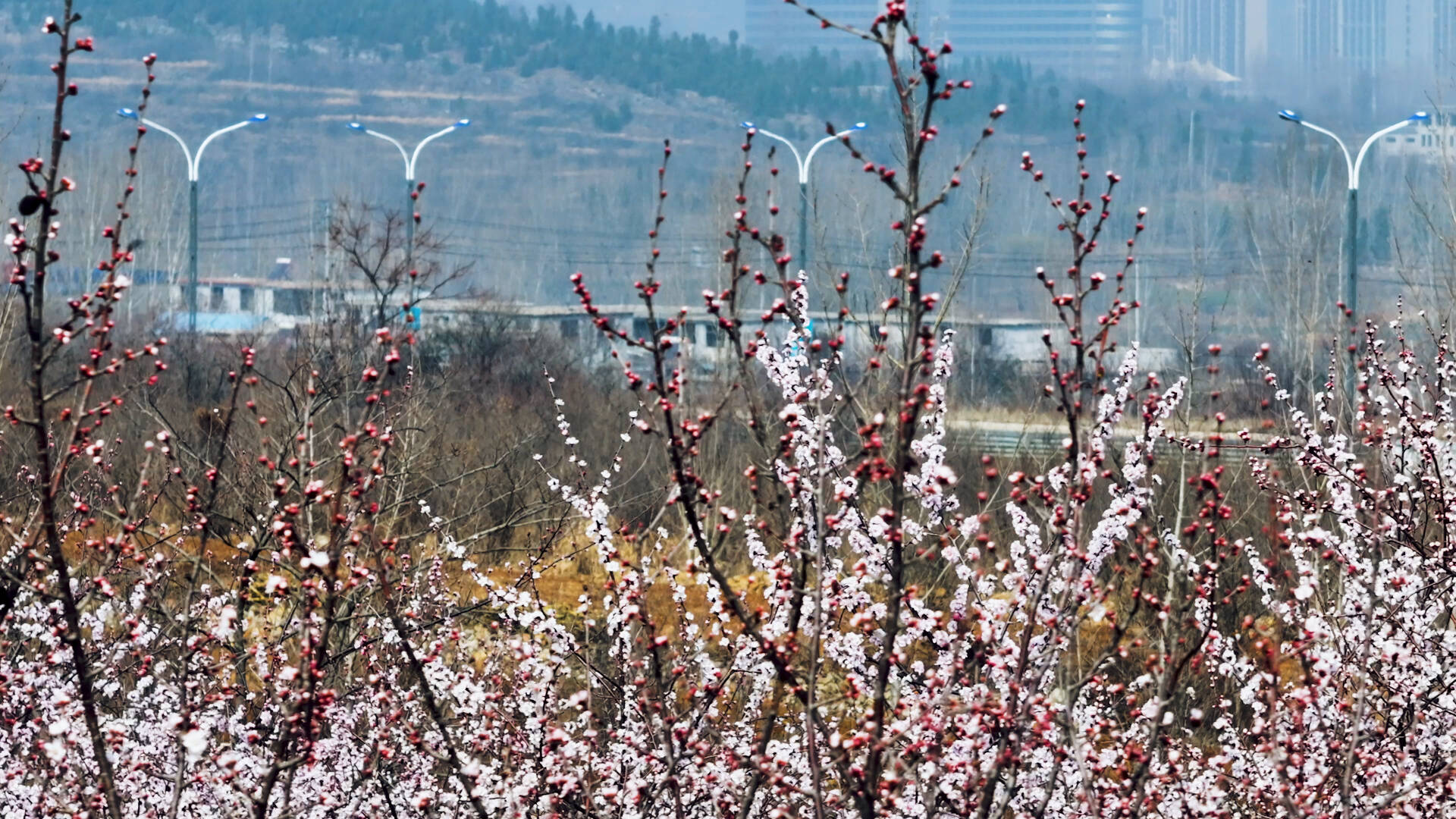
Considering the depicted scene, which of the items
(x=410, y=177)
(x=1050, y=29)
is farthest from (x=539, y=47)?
(x=410, y=177)

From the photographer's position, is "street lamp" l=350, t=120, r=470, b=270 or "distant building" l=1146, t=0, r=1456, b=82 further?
"distant building" l=1146, t=0, r=1456, b=82

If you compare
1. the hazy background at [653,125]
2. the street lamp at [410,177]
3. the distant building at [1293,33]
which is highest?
the distant building at [1293,33]

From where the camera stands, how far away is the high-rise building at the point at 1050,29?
179 m

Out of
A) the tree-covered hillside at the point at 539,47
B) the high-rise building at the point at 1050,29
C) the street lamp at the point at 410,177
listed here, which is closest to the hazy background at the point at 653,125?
the tree-covered hillside at the point at 539,47

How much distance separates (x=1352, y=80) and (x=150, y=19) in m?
106

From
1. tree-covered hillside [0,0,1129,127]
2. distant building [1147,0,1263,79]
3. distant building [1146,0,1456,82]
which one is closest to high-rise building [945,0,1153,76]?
distant building [1147,0,1263,79]

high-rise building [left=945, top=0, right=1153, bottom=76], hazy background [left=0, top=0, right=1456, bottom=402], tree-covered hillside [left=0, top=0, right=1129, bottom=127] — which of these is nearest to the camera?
hazy background [left=0, top=0, right=1456, bottom=402]

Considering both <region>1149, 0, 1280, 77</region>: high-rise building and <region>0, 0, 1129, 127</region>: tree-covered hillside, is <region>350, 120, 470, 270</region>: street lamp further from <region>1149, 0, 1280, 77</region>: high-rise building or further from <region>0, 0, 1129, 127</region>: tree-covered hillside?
Result: <region>1149, 0, 1280, 77</region>: high-rise building

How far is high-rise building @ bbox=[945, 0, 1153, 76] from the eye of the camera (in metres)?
179

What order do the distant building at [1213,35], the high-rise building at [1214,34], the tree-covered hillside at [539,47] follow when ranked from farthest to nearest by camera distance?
1. the high-rise building at [1214,34]
2. the distant building at [1213,35]
3. the tree-covered hillside at [539,47]

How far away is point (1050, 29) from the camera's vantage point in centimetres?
18738

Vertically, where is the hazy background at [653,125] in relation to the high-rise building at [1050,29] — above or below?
below

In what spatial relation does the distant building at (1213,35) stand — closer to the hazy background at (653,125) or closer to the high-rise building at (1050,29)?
the hazy background at (653,125)

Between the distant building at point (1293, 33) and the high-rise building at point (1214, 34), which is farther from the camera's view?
the high-rise building at point (1214, 34)
